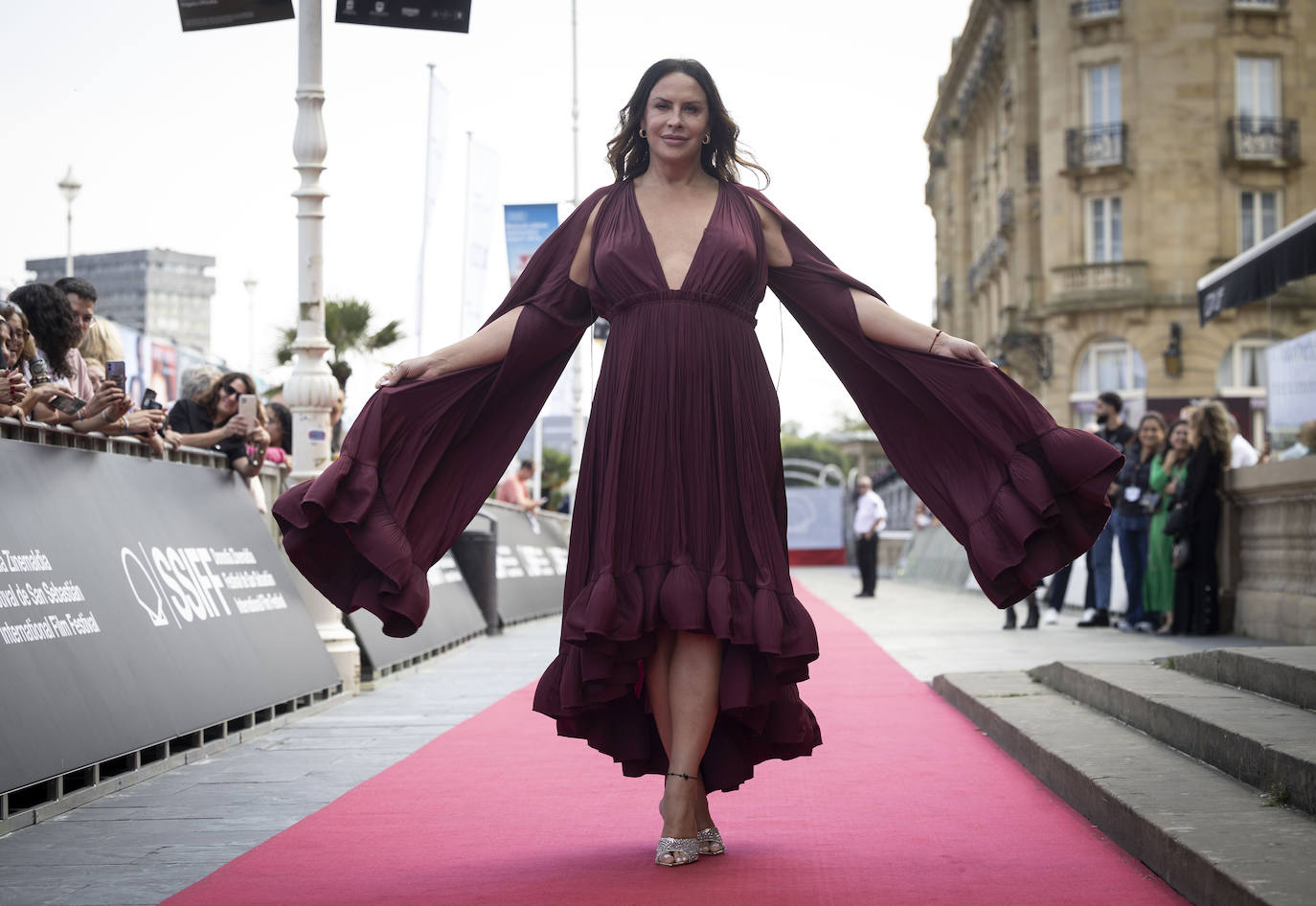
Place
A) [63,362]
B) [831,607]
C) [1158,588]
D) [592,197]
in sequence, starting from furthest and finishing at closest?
[831,607]
[1158,588]
[63,362]
[592,197]

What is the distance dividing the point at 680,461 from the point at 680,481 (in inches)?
2.3

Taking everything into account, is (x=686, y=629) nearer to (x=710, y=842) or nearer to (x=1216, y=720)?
(x=710, y=842)

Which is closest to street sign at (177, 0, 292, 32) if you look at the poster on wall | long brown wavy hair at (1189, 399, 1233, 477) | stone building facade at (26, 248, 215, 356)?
the poster on wall

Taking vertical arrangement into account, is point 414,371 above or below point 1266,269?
below

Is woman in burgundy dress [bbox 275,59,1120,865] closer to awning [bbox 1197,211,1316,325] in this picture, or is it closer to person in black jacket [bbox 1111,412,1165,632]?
awning [bbox 1197,211,1316,325]

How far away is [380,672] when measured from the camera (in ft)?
35.1

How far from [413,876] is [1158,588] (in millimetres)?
10915

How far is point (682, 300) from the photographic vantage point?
4.61m

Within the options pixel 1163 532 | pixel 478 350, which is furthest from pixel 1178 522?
pixel 478 350

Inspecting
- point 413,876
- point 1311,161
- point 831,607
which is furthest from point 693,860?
point 1311,161

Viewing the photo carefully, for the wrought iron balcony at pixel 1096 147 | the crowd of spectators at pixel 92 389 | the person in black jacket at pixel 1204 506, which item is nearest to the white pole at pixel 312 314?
the crowd of spectators at pixel 92 389

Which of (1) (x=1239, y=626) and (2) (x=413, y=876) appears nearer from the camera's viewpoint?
(2) (x=413, y=876)

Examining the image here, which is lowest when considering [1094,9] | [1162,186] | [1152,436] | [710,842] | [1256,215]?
[710,842]

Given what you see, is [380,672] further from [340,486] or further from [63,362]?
[340,486]
